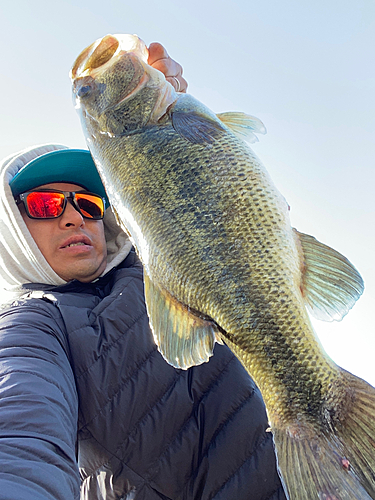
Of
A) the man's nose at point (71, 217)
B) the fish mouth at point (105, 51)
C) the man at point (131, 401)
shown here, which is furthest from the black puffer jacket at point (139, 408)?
the fish mouth at point (105, 51)

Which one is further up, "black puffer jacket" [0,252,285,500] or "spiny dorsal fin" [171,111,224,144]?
"spiny dorsal fin" [171,111,224,144]

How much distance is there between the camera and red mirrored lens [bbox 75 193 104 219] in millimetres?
3127

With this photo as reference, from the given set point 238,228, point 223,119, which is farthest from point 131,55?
point 238,228

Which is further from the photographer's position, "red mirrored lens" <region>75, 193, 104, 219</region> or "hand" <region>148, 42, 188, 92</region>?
"red mirrored lens" <region>75, 193, 104, 219</region>

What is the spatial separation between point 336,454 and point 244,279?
0.66m

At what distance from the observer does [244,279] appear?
1387 millimetres

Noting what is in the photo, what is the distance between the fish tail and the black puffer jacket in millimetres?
966

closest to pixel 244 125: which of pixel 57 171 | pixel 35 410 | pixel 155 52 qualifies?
pixel 155 52

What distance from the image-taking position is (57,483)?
1221 millimetres

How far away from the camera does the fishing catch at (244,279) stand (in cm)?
120

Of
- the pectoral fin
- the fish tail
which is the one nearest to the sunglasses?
the pectoral fin

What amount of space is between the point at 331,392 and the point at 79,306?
177cm

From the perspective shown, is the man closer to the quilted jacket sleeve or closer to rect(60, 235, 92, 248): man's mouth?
the quilted jacket sleeve

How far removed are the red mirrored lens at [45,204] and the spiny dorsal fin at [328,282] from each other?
2.26 m
